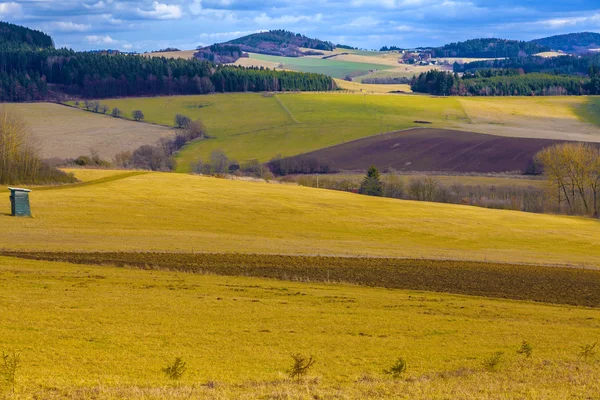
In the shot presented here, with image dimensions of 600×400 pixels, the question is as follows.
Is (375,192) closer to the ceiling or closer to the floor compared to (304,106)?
closer to the floor

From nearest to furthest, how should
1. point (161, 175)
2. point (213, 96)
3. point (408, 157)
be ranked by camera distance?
point (161, 175) → point (408, 157) → point (213, 96)

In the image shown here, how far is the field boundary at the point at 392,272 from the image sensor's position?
36969 mm

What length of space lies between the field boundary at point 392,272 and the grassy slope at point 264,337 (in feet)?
8.41

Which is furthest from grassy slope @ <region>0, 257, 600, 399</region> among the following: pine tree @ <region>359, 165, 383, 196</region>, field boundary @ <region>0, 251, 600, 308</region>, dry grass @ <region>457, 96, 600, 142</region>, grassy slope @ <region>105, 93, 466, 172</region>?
dry grass @ <region>457, 96, 600, 142</region>

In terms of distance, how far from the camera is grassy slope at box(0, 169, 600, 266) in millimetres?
45938

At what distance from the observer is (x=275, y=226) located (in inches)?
2172

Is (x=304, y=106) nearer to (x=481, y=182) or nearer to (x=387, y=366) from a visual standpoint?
(x=481, y=182)

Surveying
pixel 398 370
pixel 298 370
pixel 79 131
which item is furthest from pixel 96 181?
pixel 79 131

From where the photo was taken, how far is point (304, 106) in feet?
545

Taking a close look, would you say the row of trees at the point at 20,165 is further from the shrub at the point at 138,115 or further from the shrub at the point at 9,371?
the shrub at the point at 138,115

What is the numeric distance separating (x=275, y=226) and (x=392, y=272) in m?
16.6

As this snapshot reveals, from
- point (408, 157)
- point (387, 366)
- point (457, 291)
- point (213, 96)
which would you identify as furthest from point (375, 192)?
point (213, 96)

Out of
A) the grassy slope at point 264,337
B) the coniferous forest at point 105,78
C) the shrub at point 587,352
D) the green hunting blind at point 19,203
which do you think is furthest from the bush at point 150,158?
the shrub at point 587,352

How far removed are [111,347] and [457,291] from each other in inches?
792
